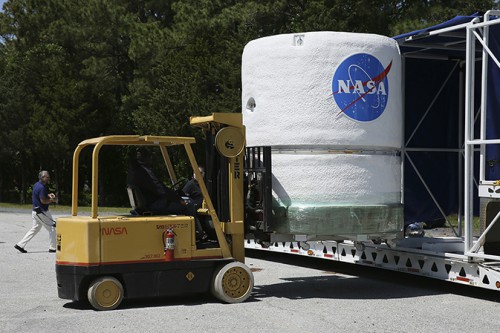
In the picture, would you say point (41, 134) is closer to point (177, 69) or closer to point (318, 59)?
point (177, 69)

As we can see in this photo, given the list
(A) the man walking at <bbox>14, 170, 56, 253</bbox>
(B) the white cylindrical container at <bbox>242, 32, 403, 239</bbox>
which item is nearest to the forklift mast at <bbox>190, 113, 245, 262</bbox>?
(B) the white cylindrical container at <bbox>242, 32, 403, 239</bbox>

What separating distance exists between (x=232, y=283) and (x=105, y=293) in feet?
5.55

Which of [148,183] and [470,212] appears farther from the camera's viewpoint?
[470,212]

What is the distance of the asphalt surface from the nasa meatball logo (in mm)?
2659

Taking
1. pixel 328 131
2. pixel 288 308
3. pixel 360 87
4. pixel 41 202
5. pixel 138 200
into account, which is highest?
pixel 360 87

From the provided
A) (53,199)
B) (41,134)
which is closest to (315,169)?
(53,199)

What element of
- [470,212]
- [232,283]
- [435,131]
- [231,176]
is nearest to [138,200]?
[231,176]

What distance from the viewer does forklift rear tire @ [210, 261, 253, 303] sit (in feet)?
33.3

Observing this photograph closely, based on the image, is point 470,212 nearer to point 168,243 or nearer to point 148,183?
point 168,243

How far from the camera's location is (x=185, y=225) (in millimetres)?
10086

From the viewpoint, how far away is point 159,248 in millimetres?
9914

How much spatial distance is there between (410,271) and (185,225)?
12.7 feet

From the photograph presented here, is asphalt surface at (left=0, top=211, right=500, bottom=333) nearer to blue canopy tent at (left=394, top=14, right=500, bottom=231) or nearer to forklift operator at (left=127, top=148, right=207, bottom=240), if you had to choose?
forklift operator at (left=127, top=148, right=207, bottom=240)

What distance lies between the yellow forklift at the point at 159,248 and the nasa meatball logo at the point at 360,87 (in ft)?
4.96
